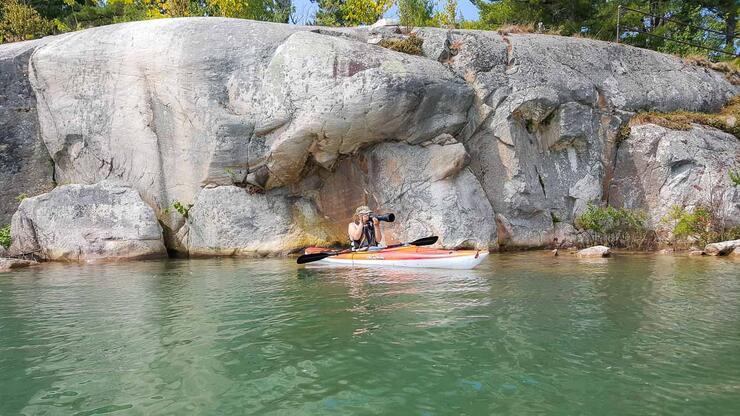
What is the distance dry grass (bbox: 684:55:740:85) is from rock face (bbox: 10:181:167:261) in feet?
62.7

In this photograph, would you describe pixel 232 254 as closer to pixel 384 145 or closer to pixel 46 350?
pixel 384 145

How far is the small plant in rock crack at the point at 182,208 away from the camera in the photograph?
15.0 m

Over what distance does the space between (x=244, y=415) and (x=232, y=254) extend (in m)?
10.8

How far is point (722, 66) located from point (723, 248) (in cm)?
1101

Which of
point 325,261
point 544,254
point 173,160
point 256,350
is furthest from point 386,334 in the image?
point 173,160

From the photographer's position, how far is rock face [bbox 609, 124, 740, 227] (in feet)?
49.8

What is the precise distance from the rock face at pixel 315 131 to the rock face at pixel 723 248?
3.09 metres

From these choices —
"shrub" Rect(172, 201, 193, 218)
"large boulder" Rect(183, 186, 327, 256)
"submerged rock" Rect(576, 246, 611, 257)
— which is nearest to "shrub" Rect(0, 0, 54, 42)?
"shrub" Rect(172, 201, 193, 218)

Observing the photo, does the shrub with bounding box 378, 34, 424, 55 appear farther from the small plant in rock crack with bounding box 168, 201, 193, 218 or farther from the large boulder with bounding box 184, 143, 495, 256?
the small plant in rock crack with bounding box 168, 201, 193, 218

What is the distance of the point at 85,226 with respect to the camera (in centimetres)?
1393

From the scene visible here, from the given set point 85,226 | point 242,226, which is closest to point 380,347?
point 242,226

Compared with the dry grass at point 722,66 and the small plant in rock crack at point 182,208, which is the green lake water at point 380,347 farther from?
the dry grass at point 722,66

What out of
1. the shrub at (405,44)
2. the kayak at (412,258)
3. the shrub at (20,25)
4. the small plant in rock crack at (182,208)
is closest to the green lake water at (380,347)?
the kayak at (412,258)

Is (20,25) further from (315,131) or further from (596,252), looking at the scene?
(596,252)
